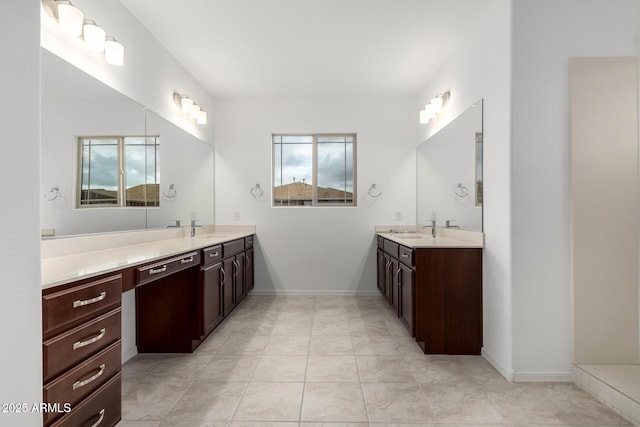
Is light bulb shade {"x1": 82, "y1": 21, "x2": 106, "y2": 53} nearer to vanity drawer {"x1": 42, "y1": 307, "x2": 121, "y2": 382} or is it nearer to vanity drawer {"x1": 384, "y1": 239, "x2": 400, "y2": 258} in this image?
vanity drawer {"x1": 42, "y1": 307, "x2": 121, "y2": 382}

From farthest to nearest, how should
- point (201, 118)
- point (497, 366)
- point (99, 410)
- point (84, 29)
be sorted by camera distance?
point (201, 118), point (497, 366), point (84, 29), point (99, 410)

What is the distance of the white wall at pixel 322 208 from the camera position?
4637 millimetres

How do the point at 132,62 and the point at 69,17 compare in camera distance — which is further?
the point at 132,62

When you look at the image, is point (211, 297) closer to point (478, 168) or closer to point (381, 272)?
point (381, 272)

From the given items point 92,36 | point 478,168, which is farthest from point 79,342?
point 478,168

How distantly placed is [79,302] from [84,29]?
169cm

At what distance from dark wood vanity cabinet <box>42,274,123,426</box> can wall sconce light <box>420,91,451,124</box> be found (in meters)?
3.21

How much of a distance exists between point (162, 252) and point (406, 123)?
3.48 meters

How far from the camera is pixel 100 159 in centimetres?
233

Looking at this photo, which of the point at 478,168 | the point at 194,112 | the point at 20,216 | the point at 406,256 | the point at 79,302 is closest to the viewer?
the point at 20,216

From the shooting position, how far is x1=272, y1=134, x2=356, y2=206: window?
481 centimetres

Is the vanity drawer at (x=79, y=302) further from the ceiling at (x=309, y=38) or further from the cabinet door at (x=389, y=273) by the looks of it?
the cabinet door at (x=389, y=273)

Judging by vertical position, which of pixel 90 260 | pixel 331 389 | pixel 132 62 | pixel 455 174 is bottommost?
pixel 331 389

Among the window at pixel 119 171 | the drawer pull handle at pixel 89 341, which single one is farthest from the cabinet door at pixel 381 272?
the drawer pull handle at pixel 89 341
